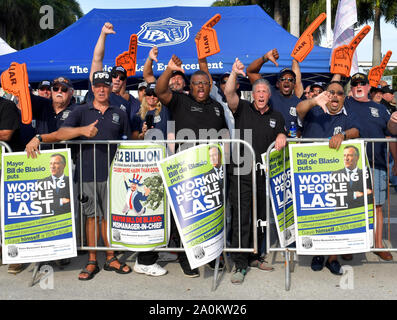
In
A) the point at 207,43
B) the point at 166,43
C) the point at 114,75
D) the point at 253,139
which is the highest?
the point at 166,43

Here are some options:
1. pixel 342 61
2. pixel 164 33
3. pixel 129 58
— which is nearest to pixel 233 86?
pixel 342 61

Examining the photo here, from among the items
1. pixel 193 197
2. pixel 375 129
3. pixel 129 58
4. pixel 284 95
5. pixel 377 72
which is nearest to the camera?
pixel 193 197

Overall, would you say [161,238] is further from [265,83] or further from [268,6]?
[268,6]

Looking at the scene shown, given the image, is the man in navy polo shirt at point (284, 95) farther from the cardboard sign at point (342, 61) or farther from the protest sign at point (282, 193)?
the protest sign at point (282, 193)

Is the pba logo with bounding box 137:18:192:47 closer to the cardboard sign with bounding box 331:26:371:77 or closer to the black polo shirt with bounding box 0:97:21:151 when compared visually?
the cardboard sign with bounding box 331:26:371:77

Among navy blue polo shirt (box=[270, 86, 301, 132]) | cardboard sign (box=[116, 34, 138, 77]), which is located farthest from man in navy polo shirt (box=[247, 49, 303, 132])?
cardboard sign (box=[116, 34, 138, 77])

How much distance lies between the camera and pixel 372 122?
495 cm

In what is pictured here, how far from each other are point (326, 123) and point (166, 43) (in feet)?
17.5

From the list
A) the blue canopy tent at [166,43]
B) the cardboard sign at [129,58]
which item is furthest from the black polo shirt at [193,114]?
the blue canopy tent at [166,43]

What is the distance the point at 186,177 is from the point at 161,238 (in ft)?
2.43

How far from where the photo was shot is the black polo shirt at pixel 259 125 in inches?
179

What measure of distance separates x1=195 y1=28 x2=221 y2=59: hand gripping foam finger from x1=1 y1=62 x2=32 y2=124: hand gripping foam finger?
6.15 feet

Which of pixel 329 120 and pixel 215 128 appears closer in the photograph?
pixel 215 128

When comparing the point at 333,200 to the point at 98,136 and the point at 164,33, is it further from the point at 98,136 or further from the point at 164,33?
the point at 164,33
